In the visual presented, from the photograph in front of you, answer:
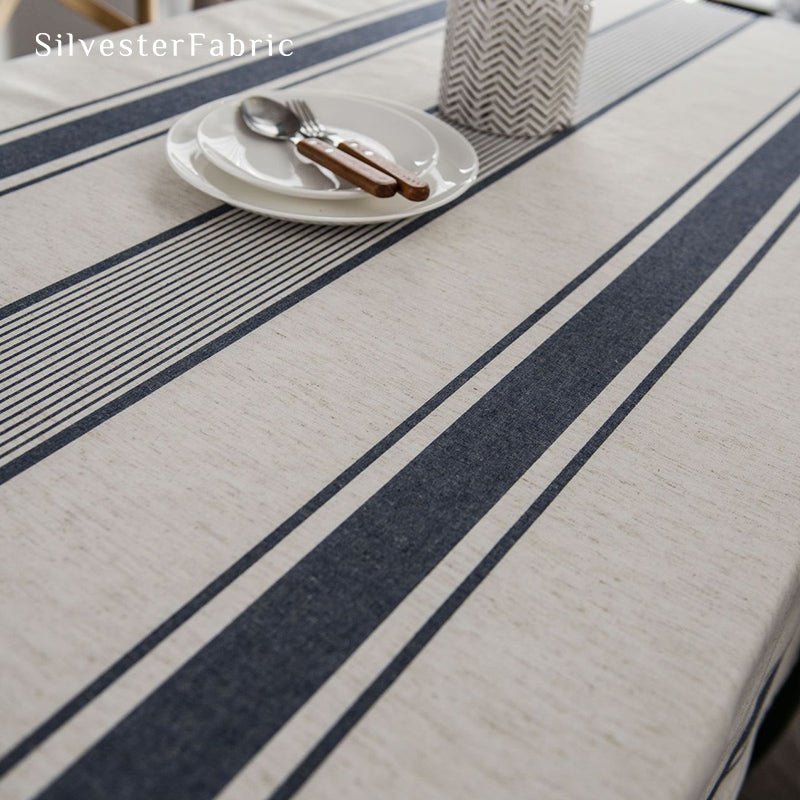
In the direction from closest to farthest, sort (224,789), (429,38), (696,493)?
(224,789)
(696,493)
(429,38)

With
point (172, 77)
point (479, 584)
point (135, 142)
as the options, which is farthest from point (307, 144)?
point (479, 584)

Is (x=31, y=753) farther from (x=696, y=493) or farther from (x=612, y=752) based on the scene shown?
(x=696, y=493)

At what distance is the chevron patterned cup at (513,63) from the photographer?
70 centimetres

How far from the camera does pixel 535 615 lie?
0.35m

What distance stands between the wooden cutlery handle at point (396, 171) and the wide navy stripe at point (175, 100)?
0.69 feet

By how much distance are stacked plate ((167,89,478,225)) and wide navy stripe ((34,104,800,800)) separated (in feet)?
0.54

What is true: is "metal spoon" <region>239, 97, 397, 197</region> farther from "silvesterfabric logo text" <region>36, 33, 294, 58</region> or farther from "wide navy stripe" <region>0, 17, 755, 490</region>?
"silvesterfabric logo text" <region>36, 33, 294, 58</region>

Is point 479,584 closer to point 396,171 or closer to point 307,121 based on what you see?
point 396,171

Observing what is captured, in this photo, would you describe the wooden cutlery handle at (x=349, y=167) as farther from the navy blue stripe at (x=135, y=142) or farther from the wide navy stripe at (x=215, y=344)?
the navy blue stripe at (x=135, y=142)

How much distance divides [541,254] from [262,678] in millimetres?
379

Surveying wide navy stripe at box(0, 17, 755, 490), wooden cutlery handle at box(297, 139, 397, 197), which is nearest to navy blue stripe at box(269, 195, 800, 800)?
wide navy stripe at box(0, 17, 755, 490)

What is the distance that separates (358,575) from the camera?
36 centimetres

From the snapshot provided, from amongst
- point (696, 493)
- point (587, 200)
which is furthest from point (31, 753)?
point (587, 200)

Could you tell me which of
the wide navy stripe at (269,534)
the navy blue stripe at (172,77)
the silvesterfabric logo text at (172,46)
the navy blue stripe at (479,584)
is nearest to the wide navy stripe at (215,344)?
the wide navy stripe at (269,534)
